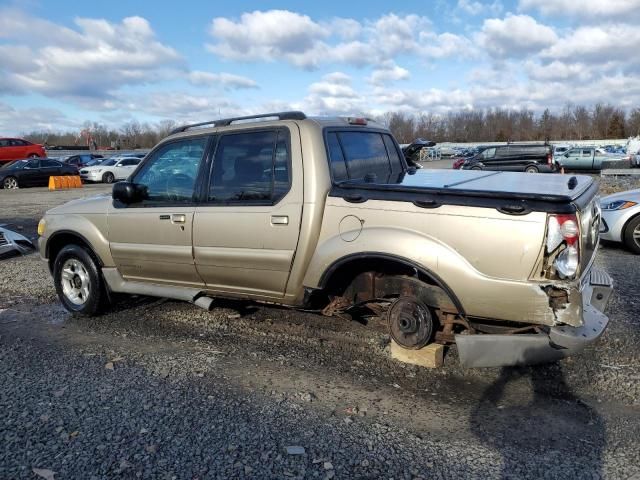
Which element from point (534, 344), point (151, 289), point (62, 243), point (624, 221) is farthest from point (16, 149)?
point (534, 344)

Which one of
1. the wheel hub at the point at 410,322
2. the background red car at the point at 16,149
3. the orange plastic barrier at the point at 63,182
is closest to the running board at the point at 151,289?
the wheel hub at the point at 410,322

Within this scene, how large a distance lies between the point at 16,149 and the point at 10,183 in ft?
20.6

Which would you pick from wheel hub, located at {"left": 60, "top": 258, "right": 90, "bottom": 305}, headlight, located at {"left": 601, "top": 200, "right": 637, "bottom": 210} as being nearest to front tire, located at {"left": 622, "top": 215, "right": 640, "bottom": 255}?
headlight, located at {"left": 601, "top": 200, "right": 637, "bottom": 210}

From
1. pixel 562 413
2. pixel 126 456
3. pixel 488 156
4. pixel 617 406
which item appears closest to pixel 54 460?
pixel 126 456

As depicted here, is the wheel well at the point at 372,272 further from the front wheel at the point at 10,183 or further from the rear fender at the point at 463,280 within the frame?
the front wheel at the point at 10,183

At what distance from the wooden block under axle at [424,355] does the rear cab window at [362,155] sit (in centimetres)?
145

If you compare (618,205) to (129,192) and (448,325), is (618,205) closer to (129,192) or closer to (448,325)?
(448,325)

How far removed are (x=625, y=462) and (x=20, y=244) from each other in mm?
9745

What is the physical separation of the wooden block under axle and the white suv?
28.1 metres

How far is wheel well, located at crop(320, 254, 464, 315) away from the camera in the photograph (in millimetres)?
3652

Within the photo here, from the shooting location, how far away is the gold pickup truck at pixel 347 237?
3348 mm

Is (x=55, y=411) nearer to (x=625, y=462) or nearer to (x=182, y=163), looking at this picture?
(x=182, y=163)

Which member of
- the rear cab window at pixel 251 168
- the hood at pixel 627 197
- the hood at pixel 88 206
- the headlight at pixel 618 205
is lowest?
the headlight at pixel 618 205

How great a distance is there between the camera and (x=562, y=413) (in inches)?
135
